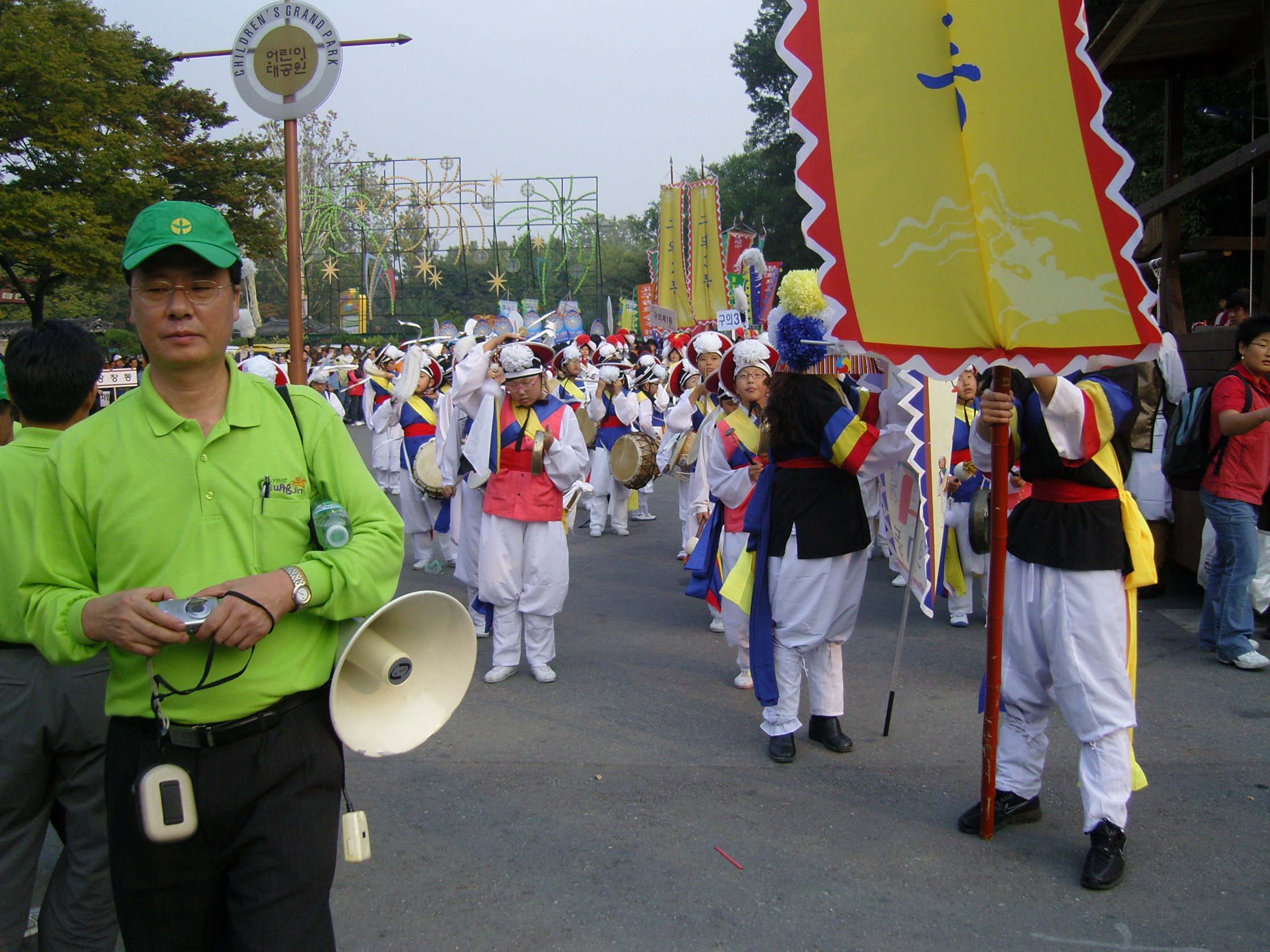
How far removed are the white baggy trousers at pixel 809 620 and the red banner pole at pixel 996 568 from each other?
3.47ft

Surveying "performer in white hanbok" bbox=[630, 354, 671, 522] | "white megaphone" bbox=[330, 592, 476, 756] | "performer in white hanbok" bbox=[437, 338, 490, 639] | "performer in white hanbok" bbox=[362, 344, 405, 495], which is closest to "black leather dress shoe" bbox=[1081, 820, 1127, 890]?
"white megaphone" bbox=[330, 592, 476, 756]

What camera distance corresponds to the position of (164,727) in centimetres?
189

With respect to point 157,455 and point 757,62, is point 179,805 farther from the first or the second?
point 757,62

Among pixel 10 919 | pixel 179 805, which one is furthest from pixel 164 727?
pixel 10 919

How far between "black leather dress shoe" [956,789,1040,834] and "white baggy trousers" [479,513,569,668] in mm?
2955

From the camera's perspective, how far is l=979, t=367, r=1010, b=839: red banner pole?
3.46 metres

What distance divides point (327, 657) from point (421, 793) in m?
2.58

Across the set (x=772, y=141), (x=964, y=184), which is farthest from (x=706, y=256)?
(x=772, y=141)

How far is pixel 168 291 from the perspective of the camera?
1976 millimetres

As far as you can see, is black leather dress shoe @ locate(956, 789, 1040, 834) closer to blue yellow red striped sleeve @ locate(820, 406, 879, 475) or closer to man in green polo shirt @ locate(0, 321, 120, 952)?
blue yellow red striped sleeve @ locate(820, 406, 879, 475)

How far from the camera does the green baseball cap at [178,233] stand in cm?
192

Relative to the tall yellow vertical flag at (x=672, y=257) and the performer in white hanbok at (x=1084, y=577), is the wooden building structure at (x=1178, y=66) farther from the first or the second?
the tall yellow vertical flag at (x=672, y=257)

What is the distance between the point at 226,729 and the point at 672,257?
53.8ft

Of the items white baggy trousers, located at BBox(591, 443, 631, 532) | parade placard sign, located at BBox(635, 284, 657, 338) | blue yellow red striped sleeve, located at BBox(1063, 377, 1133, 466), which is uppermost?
parade placard sign, located at BBox(635, 284, 657, 338)
